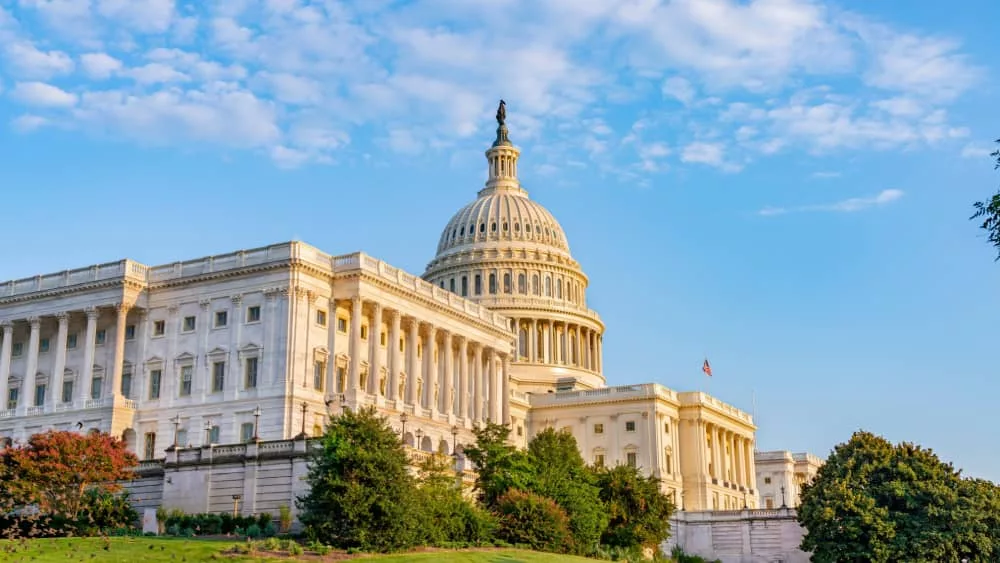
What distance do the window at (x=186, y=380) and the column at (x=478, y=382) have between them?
26619 mm

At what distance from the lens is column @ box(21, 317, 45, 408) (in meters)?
97.2

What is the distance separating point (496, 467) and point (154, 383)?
32.4 meters


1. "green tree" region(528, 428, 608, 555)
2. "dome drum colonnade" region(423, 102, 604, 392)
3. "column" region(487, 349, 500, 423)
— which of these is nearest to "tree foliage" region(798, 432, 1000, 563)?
"green tree" region(528, 428, 608, 555)

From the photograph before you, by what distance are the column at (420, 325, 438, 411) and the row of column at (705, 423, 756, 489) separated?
41218 mm

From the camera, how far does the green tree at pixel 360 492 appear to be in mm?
59688

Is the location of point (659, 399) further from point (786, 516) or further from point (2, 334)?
point (2, 334)

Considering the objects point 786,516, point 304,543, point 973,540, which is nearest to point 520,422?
point 786,516

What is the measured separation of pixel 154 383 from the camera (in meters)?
95.2

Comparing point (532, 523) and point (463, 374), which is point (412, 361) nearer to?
point (463, 374)

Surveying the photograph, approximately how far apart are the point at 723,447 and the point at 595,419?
17.6 m

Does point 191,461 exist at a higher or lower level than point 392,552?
higher

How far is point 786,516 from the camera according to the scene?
10331 centimetres

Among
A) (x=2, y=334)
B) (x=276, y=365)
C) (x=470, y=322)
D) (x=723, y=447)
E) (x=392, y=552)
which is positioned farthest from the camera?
(x=723, y=447)

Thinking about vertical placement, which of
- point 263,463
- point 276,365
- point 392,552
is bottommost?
point 392,552
